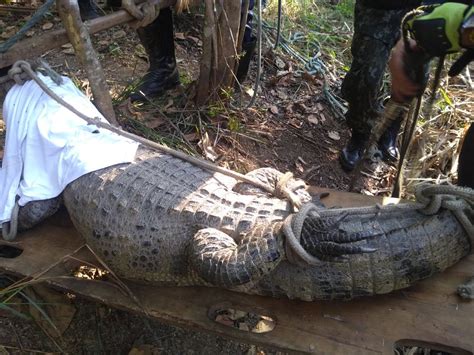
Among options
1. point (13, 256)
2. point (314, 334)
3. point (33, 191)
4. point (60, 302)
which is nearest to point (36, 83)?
point (33, 191)

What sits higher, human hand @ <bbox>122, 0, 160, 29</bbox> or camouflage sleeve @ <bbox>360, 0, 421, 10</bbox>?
camouflage sleeve @ <bbox>360, 0, 421, 10</bbox>

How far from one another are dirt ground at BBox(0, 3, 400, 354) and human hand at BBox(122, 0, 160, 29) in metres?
0.77

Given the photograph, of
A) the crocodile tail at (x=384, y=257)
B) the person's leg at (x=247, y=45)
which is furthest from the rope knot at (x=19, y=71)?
the crocodile tail at (x=384, y=257)

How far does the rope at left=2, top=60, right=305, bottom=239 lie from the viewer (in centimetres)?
211

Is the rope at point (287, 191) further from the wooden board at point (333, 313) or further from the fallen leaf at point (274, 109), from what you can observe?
the fallen leaf at point (274, 109)

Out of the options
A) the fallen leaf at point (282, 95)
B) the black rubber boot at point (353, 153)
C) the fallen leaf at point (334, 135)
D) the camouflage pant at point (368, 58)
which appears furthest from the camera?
the fallen leaf at point (282, 95)

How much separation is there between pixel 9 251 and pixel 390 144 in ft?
8.99

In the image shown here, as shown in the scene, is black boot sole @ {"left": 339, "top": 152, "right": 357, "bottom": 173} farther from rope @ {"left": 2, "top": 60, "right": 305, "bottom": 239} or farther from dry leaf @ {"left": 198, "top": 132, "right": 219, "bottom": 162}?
rope @ {"left": 2, "top": 60, "right": 305, "bottom": 239}

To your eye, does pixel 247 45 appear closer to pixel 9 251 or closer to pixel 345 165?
pixel 345 165

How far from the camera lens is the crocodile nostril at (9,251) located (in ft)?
7.84

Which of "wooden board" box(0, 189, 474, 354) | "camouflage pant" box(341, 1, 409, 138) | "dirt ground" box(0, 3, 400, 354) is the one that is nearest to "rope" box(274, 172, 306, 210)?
"wooden board" box(0, 189, 474, 354)

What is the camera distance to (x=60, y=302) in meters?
2.37

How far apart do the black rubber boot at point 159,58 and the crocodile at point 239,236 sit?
4.69 feet

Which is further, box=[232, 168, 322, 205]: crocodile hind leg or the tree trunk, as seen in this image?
the tree trunk
